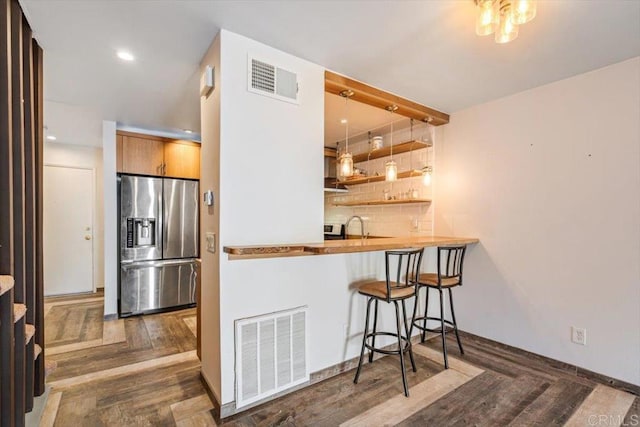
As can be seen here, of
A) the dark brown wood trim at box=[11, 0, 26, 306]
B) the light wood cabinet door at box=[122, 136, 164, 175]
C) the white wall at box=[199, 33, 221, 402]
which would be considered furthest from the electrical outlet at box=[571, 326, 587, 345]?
the light wood cabinet door at box=[122, 136, 164, 175]

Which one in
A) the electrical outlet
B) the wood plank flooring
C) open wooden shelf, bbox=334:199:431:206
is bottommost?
the wood plank flooring

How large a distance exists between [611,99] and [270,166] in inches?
104

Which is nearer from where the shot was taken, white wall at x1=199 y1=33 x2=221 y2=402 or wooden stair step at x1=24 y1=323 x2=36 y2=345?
wooden stair step at x1=24 y1=323 x2=36 y2=345

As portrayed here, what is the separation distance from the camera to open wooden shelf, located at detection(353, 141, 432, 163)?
347 centimetres

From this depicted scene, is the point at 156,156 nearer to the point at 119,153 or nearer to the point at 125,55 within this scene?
the point at 119,153

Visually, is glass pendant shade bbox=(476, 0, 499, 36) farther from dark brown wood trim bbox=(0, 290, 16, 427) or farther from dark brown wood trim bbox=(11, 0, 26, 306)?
dark brown wood trim bbox=(0, 290, 16, 427)

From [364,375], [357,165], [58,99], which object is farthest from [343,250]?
[58,99]

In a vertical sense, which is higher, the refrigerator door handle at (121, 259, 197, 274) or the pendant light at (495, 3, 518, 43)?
the pendant light at (495, 3, 518, 43)

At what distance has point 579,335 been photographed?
8.18 ft

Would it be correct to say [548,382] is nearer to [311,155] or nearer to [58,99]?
[311,155]

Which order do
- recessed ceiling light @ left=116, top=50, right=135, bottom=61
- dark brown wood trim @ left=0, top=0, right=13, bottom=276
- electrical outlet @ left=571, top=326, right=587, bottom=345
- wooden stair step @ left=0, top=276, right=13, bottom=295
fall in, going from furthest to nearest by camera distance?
electrical outlet @ left=571, top=326, right=587, bottom=345 < recessed ceiling light @ left=116, top=50, right=135, bottom=61 < dark brown wood trim @ left=0, top=0, right=13, bottom=276 < wooden stair step @ left=0, top=276, right=13, bottom=295

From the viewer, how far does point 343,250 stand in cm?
197

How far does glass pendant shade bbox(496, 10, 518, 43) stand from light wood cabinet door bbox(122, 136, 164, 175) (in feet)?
13.8

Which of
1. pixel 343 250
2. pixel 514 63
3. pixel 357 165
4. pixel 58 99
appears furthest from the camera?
pixel 357 165
